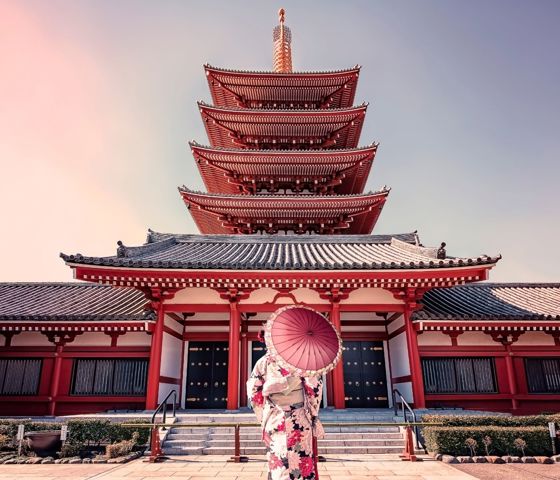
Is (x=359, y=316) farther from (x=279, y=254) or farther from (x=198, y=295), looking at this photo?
(x=198, y=295)

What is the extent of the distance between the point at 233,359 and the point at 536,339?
9.67 m

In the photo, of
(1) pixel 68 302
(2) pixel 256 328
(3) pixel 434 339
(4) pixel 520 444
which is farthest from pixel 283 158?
(4) pixel 520 444

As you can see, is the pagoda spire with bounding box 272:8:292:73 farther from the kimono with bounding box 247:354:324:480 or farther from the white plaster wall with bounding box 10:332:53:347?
the kimono with bounding box 247:354:324:480

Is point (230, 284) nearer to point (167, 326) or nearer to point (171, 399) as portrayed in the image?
point (167, 326)

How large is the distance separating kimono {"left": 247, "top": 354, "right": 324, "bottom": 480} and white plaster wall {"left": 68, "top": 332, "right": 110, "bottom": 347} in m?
9.52

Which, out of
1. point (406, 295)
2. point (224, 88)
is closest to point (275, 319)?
point (406, 295)

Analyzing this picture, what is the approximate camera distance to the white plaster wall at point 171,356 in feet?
37.2

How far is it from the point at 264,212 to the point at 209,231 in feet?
15.8

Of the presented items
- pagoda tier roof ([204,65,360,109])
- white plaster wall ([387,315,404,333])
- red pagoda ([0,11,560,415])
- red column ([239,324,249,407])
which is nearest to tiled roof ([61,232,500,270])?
red pagoda ([0,11,560,415])

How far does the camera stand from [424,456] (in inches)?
304

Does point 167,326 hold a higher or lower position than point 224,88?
lower

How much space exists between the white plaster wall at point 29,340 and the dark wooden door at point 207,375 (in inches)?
181


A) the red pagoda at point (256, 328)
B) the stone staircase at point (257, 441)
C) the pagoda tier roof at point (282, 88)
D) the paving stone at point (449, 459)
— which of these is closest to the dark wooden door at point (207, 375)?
the red pagoda at point (256, 328)

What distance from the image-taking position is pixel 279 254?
1290 centimetres
